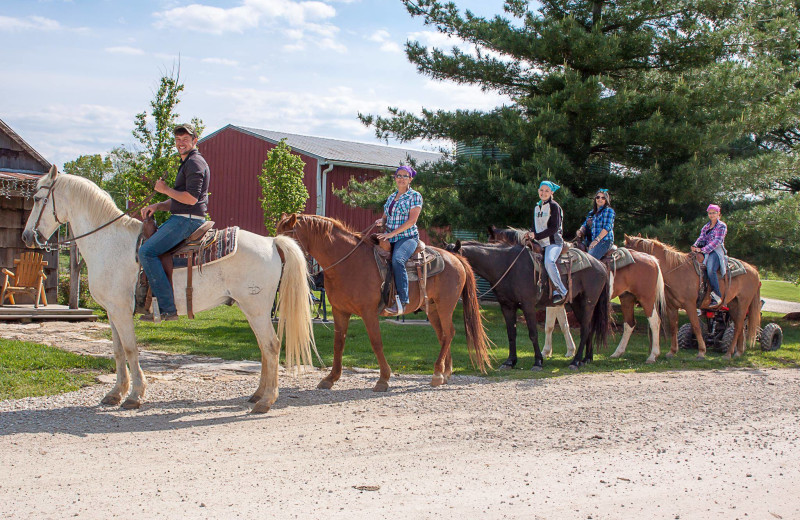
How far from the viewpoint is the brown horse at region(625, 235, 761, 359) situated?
12039 mm

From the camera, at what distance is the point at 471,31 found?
16094 mm

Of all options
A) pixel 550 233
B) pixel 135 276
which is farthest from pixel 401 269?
pixel 135 276

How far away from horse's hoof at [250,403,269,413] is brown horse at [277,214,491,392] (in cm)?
142

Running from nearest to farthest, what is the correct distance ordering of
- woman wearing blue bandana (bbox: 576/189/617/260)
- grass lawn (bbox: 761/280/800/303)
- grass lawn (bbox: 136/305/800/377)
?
1. grass lawn (bbox: 136/305/800/377)
2. woman wearing blue bandana (bbox: 576/189/617/260)
3. grass lawn (bbox: 761/280/800/303)

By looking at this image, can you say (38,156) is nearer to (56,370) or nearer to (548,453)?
(56,370)

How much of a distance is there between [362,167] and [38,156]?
12476mm

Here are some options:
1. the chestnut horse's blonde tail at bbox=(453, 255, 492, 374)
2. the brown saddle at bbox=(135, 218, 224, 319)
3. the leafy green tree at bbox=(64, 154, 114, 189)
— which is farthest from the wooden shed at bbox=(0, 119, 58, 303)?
the leafy green tree at bbox=(64, 154, 114, 189)

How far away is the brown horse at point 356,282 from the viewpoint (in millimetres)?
7770

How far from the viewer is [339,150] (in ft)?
90.4

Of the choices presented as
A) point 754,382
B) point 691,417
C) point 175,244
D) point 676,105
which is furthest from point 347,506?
point 676,105

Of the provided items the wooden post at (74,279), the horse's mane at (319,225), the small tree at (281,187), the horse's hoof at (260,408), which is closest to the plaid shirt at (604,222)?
the horse's mane at (319,225)

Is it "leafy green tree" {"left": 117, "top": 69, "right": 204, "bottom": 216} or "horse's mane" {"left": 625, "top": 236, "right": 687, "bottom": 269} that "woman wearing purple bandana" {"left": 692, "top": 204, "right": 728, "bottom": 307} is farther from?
"leafy green tree" {"left": 117, "top": 69, "right": 204, "bottom": 216}

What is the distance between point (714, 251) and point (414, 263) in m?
6.76

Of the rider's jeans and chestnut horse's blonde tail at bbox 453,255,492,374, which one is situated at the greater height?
the rider's jeans
